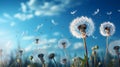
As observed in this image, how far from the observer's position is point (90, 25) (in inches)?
172

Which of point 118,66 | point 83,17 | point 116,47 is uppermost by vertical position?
point 83,17

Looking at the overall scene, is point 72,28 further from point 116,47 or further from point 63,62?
point 63,62

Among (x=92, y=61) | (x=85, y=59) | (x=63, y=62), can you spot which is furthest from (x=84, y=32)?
(x=63, y=62)

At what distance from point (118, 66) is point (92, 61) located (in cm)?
60

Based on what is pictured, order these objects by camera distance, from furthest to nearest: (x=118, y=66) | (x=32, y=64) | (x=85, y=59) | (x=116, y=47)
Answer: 1. (x=32, y=64)
2. (x=116, y=47)
3. (x=118, y=66)
4. (x=85, y=59)

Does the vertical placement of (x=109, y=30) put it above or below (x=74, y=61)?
above

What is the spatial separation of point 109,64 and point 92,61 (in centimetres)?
51

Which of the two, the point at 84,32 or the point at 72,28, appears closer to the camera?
the point at 84,32

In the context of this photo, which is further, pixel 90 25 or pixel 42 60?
pixel 42 60

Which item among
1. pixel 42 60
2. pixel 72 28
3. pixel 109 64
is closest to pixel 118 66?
pixel 109 64

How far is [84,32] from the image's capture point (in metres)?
3.89

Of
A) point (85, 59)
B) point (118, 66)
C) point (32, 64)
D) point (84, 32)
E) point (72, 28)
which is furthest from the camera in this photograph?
point (32, 64)

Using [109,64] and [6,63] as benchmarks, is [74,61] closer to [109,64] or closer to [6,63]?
[109,64]

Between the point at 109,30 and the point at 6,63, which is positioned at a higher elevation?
the point at 109,30
